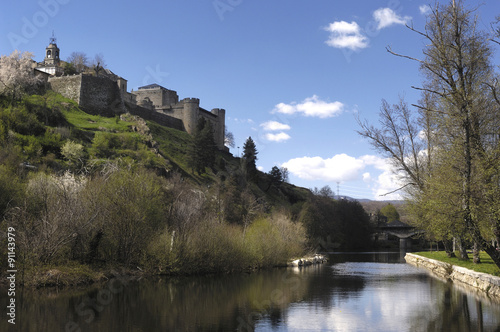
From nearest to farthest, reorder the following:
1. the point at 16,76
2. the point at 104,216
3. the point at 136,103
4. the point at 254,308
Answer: the point at 254,308, the point at 104,216, the point at 16,76, the point at 136,103

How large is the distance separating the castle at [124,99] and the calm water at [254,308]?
55764 millimetres

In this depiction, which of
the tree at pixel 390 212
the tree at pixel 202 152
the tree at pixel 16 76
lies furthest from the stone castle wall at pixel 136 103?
the tree at pixel 390 212

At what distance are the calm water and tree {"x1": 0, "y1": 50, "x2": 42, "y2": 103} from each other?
1781 inches

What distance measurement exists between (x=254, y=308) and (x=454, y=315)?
22.4ft

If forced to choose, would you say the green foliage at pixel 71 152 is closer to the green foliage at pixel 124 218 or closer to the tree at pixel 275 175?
the green foliage at pixel 124 218

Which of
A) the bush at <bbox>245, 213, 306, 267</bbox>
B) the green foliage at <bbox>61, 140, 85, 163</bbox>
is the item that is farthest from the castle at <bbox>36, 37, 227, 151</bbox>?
the bush at <bbox>245, 213, 306, 267</bbox>

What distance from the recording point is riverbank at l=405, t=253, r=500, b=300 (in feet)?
61.8

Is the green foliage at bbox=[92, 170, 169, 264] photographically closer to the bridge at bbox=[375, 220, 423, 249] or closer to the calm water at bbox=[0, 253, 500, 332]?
the calm water at bbox=[0, 253, 500, 332]

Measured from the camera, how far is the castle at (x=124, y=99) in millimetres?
73312

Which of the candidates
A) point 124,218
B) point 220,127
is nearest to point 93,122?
point 220,127

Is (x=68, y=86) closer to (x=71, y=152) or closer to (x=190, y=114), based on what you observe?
(x=190, y=114)

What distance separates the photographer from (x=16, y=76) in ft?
205

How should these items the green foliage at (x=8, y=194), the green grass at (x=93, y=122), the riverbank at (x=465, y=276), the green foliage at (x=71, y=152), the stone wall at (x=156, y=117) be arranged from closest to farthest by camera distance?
the riverbank at (x=465, y=276), the green foliage at (x=8, y=194), the green foliage at (x=71, y=152), the green grass at (x=93, y=122), the stone wall at (x=156, y=117)

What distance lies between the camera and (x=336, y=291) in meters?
21.8
